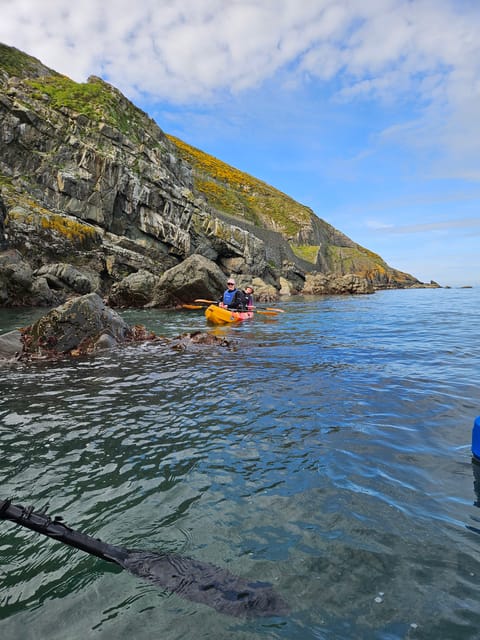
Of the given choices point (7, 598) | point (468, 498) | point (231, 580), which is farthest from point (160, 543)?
point (468, 498)

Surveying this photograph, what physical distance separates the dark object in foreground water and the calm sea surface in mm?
85

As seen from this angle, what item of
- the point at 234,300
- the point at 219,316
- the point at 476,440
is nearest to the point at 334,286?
the point at 234,300

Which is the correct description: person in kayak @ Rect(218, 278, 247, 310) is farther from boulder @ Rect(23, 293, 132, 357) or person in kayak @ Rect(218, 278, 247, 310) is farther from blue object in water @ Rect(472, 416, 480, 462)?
blue object in water @ Rect(472, 416, 480, 462)

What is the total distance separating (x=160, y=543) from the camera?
316 centimetres

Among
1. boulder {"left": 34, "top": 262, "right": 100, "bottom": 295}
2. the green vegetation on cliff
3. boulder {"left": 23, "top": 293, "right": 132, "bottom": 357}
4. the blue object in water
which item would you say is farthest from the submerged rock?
the green vegetation on cliff

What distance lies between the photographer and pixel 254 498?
3838 mm

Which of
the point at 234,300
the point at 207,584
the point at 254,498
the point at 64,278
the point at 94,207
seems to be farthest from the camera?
the point at 94,207

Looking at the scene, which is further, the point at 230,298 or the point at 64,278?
the point at 64,278

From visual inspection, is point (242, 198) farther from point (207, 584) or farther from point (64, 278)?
point (207, 584)

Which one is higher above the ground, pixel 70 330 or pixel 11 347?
pixel 70 330

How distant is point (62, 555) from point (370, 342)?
12.1 m

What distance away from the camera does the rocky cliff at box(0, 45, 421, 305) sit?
1147 inches

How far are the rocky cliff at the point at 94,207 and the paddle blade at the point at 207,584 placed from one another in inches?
1031

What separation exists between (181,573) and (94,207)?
4337 cm
